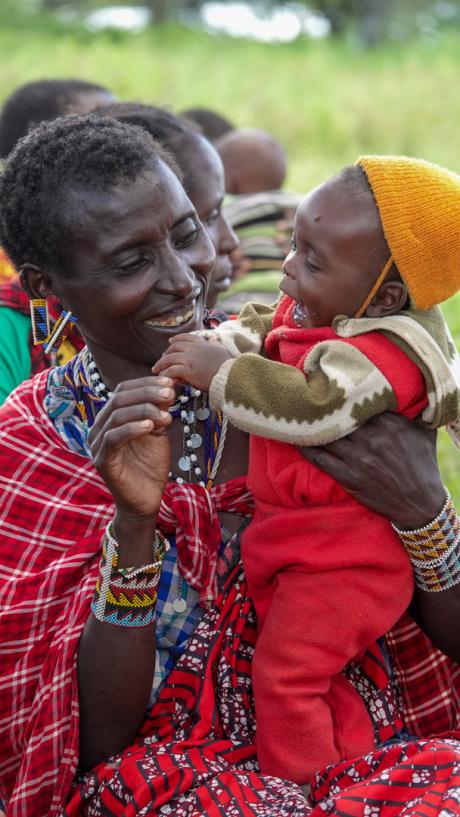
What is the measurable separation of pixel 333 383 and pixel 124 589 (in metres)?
0.59

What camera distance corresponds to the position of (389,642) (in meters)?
2.62

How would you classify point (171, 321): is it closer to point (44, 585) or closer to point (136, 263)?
point (136, 263)

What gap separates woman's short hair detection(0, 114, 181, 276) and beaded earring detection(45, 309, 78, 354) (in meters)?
0.11

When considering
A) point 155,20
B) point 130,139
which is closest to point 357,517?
point 130,139

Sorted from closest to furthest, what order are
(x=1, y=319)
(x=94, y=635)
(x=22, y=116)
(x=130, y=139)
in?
(x=94, y=635) → (x=130, y=139) → (x=1, y=319) → (x=22, y=116)

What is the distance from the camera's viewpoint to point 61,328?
8.72 ft

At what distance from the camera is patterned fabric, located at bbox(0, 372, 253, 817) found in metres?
2.41

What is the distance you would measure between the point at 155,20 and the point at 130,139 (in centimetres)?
2003

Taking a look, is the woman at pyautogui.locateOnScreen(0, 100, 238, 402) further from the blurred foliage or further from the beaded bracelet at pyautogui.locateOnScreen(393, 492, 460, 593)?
the blurred foliage

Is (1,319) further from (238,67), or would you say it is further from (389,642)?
(238,67)

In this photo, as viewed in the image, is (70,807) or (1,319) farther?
(1,319)

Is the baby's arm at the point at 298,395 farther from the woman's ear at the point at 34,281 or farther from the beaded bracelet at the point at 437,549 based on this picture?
the woman's ear at the point at 34,281

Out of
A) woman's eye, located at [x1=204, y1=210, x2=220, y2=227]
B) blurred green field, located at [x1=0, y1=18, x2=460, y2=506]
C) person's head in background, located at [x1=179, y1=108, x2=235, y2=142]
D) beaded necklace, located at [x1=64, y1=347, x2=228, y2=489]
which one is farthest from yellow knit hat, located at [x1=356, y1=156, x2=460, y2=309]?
blurred green field, located at [x1=0, y1=18, x2=460, y2=506]

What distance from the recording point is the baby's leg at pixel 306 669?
2295mm
